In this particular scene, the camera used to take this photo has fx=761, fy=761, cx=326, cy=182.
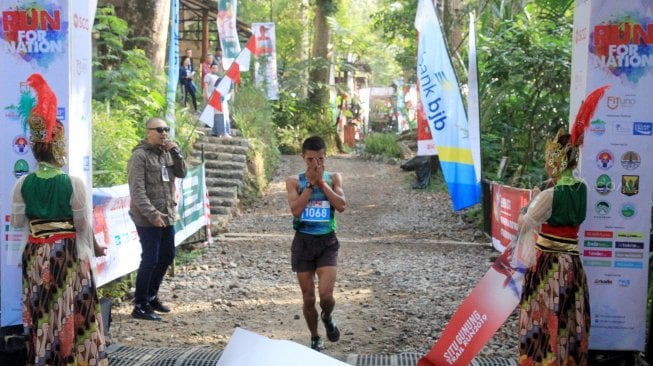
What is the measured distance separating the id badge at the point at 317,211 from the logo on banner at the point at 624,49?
2319mm

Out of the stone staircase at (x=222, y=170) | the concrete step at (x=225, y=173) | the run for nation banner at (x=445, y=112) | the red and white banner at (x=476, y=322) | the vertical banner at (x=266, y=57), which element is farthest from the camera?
the vertical banner at (x=266, y=57)

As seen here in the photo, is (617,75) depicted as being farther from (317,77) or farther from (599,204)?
(317,77)

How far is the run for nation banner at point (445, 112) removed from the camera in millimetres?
9727

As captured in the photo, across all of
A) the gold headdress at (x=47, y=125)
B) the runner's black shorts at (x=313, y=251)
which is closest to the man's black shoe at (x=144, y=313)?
the runner's black shorts at (x=313, y=251)

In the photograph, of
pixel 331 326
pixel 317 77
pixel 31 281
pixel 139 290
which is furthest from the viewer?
pixel 317 77

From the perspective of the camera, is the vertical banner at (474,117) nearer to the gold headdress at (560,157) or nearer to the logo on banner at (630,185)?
the logo on banner at (630,185)

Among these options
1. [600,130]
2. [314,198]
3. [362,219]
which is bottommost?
[362,219]

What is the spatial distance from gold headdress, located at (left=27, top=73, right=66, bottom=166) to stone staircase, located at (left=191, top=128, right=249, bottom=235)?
8375mm

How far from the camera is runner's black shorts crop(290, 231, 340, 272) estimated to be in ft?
19.7

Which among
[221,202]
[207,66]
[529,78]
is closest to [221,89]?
[221,202]

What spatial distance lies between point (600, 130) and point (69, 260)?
3808 mm

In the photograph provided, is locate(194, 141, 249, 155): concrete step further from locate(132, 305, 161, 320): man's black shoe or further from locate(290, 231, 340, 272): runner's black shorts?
locate(290, 231, 340, 272): runner's black shorts

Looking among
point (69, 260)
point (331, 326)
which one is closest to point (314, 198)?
point (331, 326)

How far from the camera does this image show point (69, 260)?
496cm
